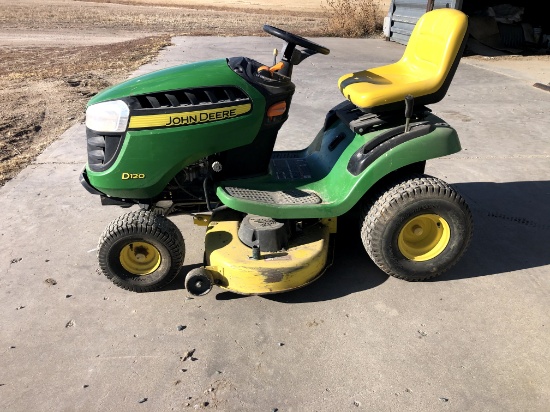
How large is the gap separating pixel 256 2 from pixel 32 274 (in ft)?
109

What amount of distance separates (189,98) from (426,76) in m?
1.44

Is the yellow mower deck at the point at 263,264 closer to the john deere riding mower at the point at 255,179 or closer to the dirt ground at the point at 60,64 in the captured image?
the john deere riding mower at the point at 255,179

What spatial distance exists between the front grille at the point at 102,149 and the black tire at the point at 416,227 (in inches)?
56.6

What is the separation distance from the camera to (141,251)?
9.41ft

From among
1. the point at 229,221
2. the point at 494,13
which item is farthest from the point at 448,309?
the point at 494,13

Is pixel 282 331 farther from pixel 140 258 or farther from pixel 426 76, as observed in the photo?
pixel 426 76

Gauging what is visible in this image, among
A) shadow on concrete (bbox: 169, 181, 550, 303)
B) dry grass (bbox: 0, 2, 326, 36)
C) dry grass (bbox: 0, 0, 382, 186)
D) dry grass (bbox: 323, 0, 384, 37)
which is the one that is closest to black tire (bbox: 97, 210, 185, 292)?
shadow on concrete (bbox: 169, 181, 550, 303)

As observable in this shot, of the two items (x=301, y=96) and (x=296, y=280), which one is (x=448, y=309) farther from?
(x=301, y=96)

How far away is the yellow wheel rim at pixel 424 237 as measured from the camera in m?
2.89

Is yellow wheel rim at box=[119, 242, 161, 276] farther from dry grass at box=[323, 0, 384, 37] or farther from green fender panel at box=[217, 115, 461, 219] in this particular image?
dry grass at box=[323, 0, 384, 37]

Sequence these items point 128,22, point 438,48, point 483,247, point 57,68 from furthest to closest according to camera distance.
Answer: point 128,22 → point 57,68 → point 483,247 → point 438,48

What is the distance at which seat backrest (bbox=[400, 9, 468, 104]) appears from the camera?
2.81 metres

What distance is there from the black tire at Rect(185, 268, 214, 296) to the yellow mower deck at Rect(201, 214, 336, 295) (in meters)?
0.04

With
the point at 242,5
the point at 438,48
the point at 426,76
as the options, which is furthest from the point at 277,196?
the point at 242,5
